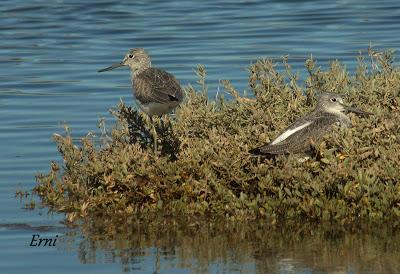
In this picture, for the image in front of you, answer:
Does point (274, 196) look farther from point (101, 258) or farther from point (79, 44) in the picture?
point (79, 44)

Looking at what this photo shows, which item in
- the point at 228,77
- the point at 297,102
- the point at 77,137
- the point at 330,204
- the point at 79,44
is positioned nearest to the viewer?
the point at 330,204

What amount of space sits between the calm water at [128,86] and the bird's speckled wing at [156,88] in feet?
4.86

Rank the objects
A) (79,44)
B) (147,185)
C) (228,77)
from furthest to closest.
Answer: (79,44)
(228,77)
(147,185)

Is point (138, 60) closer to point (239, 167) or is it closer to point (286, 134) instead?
point (286, 134)

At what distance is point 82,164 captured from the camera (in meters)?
11.0

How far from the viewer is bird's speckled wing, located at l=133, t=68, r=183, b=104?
37.9ft

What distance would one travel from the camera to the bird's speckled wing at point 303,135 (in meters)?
10.2

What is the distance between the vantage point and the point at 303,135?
10477 millimetres

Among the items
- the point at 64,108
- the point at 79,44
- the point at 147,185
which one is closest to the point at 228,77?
the point at 64,108

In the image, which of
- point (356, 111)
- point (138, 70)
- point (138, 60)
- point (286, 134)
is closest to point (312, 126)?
point (286, 134)

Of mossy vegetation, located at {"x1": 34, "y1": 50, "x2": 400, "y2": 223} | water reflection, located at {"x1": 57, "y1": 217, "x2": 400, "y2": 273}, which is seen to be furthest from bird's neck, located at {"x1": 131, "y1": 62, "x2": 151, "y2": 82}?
water reflection, located at {"x1": 57, "y1": 217, "x2": 400, "y2": 273}

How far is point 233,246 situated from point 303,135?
173 cm

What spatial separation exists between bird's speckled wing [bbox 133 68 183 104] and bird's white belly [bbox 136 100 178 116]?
44 millimetres

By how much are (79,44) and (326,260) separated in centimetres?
1412
